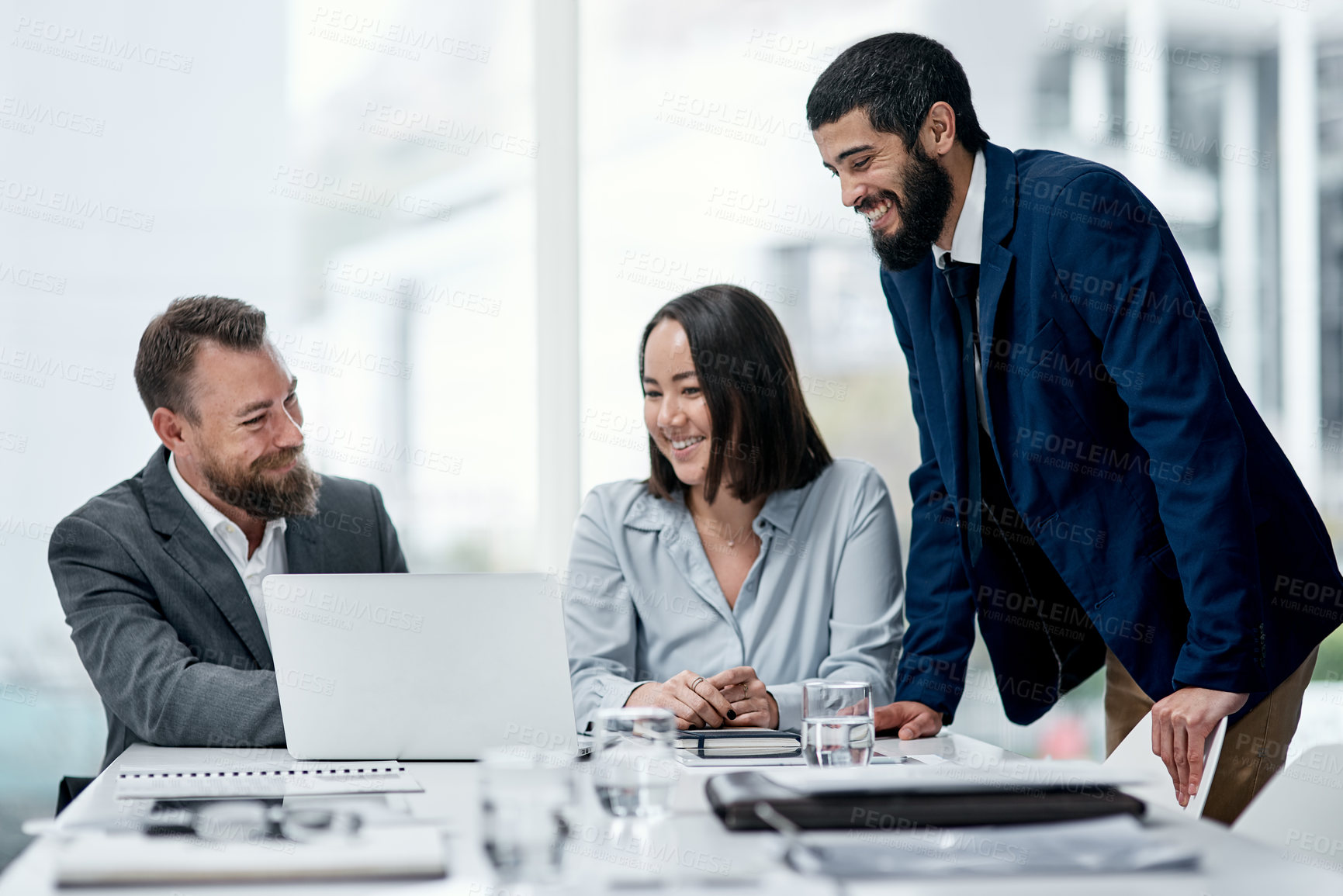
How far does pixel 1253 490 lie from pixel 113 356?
2372mm

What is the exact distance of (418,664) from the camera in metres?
1.44

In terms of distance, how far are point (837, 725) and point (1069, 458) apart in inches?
29.1

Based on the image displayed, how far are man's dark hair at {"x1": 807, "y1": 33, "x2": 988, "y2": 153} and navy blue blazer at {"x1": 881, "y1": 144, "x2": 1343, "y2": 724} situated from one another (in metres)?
0.12

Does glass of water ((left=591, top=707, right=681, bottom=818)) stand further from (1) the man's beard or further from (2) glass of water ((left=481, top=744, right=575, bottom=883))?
(1) the man's beard

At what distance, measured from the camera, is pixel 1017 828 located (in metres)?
0.93

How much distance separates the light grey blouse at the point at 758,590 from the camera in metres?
2.09

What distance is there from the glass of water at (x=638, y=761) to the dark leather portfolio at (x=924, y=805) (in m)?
0.05

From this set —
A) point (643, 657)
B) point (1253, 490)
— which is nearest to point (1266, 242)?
point (1253, 490)
